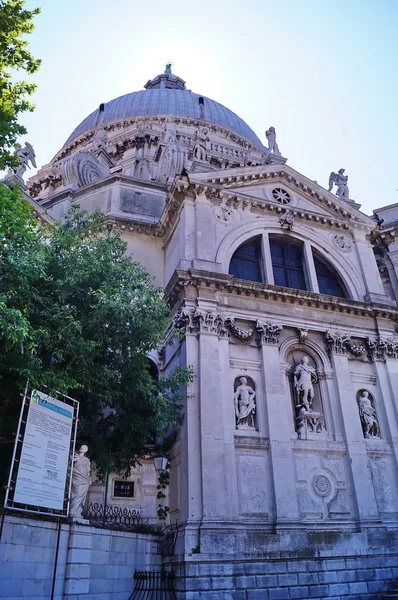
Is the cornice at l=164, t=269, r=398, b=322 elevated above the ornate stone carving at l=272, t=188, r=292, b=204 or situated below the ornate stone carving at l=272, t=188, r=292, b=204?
below

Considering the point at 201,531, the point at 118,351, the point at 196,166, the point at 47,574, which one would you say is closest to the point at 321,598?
the point at 201,531

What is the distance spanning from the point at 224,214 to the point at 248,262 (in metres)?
2.27

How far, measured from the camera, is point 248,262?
2120 cm

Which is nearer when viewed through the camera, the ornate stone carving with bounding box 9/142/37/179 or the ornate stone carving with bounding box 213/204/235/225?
the ornate stone carving with bounding box 213/204/235/225

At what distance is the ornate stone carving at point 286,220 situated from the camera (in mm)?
21958

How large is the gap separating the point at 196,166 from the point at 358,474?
14140 mm

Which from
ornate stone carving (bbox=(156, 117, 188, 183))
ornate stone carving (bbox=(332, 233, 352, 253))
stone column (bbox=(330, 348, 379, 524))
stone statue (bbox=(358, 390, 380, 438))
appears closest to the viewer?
stone column (bbox=(330, 348, 379, 524))

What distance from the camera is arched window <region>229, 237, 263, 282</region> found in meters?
20.7

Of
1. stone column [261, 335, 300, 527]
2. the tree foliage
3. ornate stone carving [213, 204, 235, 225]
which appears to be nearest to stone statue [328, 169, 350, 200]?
ornate stone carving [213, 204, 235, 225]

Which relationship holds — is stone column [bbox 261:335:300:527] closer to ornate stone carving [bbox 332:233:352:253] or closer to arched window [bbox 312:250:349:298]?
arched window [bbox 312:250:349:298]

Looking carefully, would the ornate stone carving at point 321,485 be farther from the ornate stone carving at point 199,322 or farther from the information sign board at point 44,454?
the information sign board at point 44,454

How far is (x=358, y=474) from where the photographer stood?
17.4m

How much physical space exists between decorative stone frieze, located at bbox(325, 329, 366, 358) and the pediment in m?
5.99

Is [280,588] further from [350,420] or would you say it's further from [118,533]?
[350,420]
